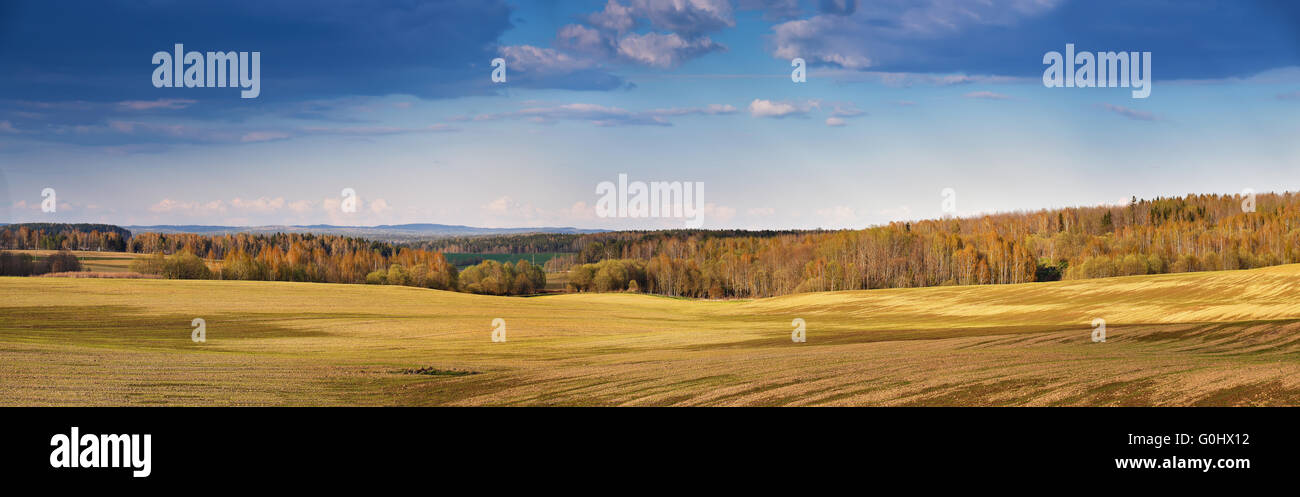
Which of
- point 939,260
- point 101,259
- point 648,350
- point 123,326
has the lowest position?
point 648,350

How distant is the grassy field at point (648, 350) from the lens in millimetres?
22969

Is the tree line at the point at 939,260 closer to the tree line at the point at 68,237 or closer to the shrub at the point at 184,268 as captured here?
the shrub at the point at 184,268

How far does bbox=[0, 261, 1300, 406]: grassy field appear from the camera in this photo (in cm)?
2297

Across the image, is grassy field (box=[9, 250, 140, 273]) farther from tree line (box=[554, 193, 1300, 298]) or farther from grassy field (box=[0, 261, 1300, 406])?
tree line (box=[554, 193, 1300, 298])

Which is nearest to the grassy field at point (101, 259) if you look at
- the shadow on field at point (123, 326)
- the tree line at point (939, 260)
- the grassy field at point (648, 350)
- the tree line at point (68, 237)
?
the tree line at point (68, 237)

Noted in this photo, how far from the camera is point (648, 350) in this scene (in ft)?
139

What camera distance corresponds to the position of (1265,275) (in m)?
66.4

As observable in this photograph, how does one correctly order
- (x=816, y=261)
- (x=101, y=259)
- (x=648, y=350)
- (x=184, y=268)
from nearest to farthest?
(x=648, y=350)
(x=184, y=268)
(x=101, y=259)
(x=816, y=261)

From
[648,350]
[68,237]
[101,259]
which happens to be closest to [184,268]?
[101,259]

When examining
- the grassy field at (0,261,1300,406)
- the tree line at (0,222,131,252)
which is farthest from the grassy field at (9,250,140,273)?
the grassy field at (0,261,1300,406)

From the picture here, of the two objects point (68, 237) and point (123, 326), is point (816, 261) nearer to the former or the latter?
point (123, 326)
